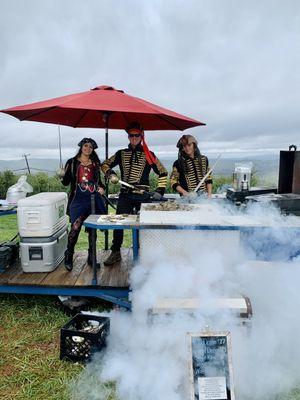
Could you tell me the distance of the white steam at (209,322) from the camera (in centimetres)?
250

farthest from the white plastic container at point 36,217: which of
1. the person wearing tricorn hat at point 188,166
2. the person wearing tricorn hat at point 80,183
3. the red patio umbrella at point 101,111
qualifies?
the person wearing tricorn hat at point 188,166

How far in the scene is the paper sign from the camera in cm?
217

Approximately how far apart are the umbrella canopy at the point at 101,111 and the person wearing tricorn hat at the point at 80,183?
0.49 meters

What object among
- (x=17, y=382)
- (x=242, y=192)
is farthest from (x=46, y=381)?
(x=242, y=192)

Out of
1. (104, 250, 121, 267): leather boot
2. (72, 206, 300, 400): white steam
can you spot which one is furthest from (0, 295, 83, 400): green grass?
(104, 250, 121, 267): leather boot

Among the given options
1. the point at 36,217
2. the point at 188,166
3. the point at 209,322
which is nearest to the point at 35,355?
the point at 36,217

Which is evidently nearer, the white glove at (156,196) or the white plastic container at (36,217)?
the white plastic container at (36,217)

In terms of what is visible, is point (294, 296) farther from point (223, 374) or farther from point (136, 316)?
point (136, 316)

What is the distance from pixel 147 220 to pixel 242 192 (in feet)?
6.44

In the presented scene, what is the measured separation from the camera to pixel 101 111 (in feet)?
14.0

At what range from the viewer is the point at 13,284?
3.59m

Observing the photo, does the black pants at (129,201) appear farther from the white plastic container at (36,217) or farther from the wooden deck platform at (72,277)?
the white plastic container at (36,217)

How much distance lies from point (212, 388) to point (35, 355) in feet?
5.16

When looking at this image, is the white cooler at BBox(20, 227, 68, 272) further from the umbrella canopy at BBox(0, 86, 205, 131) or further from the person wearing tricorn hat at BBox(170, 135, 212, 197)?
the person wearing tricorn hat at BBox(170, 135, 212, 197)
